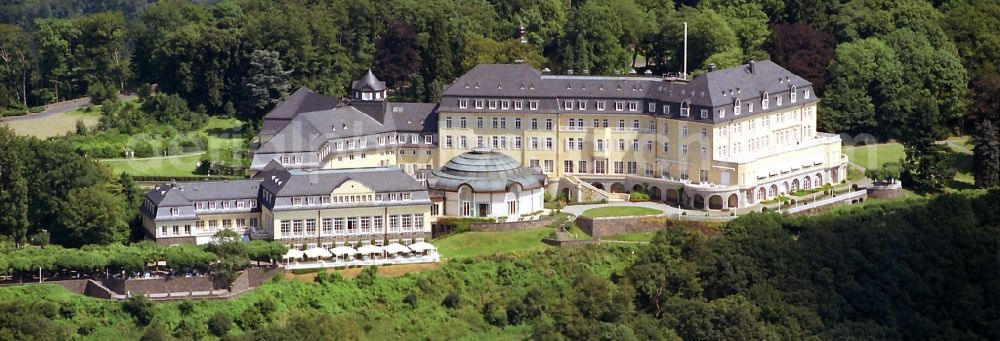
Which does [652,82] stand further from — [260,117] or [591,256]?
[260,117]

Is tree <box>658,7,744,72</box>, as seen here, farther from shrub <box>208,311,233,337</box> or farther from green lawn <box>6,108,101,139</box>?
shrub <box>208,311,233,337</box>

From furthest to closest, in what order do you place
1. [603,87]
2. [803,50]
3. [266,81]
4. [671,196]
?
[803,50], [266,81], [603,87], [671,196]

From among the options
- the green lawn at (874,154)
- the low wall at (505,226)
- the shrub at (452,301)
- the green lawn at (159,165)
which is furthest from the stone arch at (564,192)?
the green lawn at (159,165)

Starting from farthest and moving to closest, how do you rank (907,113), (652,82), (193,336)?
(907,113), (652,82), (193,336)

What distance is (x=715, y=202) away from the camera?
3777 inches

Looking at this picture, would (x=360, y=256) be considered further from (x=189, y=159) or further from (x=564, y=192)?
(x=189, y=159)

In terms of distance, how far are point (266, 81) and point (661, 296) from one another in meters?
31.8

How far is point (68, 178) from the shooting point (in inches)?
3590

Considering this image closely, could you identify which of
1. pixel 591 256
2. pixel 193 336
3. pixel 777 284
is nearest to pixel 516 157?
pixel 591 256

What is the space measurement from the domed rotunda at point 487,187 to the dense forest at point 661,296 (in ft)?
13.9

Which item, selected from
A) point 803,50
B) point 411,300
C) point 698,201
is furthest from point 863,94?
point 411,300

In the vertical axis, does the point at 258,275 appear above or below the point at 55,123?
below

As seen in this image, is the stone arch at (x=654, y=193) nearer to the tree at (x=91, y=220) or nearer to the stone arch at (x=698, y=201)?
the stone arch at (x=698, y=201)

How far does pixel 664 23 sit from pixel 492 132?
852 inches
